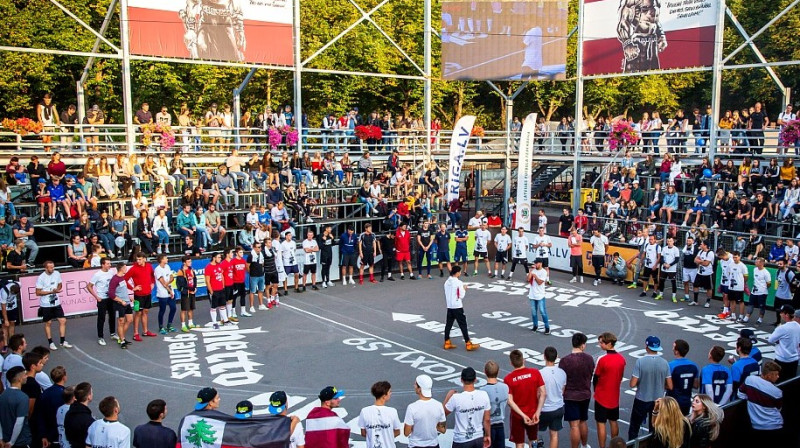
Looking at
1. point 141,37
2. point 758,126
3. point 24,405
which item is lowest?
point 24,405

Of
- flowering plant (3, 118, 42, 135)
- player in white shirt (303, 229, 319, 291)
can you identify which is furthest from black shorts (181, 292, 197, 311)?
flowering plant (3, 118, 42, 135)

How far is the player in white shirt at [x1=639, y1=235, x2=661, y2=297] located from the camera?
20359 millimetres

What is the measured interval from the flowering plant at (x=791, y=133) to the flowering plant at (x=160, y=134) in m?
20.9

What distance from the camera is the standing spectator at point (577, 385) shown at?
30.6 feet

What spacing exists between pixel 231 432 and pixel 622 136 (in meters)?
25.3

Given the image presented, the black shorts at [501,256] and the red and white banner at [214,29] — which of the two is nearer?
the black shorts at [501,256]

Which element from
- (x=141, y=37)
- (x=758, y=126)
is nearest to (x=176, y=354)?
(x=141, y=37)

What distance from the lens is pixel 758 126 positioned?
85.7ft

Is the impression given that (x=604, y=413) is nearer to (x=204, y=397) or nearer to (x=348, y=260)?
(x=204, y=397)

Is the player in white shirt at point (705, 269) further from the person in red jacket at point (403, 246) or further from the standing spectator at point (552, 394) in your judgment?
the standing spectator at point (552, 394)

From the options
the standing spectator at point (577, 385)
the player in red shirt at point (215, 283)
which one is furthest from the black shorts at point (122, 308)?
the standing spectator at point (577, 385)

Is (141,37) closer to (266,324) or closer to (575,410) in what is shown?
(266,324)

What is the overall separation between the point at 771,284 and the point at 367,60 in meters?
26.8

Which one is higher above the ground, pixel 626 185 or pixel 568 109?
pixel 568 109
